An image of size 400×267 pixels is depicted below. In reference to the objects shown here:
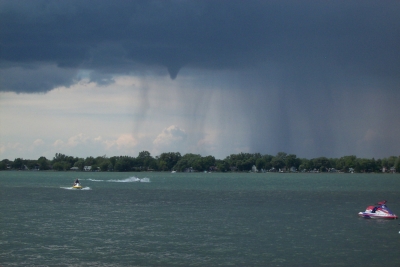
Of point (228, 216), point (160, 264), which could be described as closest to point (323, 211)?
point (228, 216)

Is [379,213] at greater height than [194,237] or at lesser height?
greater

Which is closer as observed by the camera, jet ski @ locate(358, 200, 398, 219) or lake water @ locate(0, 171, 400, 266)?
lake water @ locate(0, 171, 400, 266)

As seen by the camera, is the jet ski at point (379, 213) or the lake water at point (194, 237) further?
the jet ski at point (379, 213)

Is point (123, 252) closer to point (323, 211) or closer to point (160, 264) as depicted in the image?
point (160, 264)

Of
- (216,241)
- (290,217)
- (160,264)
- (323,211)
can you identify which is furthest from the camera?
(323,211)

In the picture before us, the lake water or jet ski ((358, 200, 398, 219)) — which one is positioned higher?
jet ski ((358, 200, 398, 219))

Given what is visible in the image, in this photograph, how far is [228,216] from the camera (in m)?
61.5

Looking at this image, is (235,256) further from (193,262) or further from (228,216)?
(228,216)

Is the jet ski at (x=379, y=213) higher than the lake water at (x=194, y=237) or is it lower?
higher

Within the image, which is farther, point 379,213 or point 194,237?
point 379,213

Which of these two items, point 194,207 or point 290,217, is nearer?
point 290,217

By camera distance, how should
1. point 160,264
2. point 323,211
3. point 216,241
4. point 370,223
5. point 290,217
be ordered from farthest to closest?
1. point 323,211
2. point 290,217
3. point 370,223
4. point 216,241
5. point 160,264

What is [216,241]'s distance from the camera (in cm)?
4300

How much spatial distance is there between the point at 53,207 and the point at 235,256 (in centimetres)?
4315
